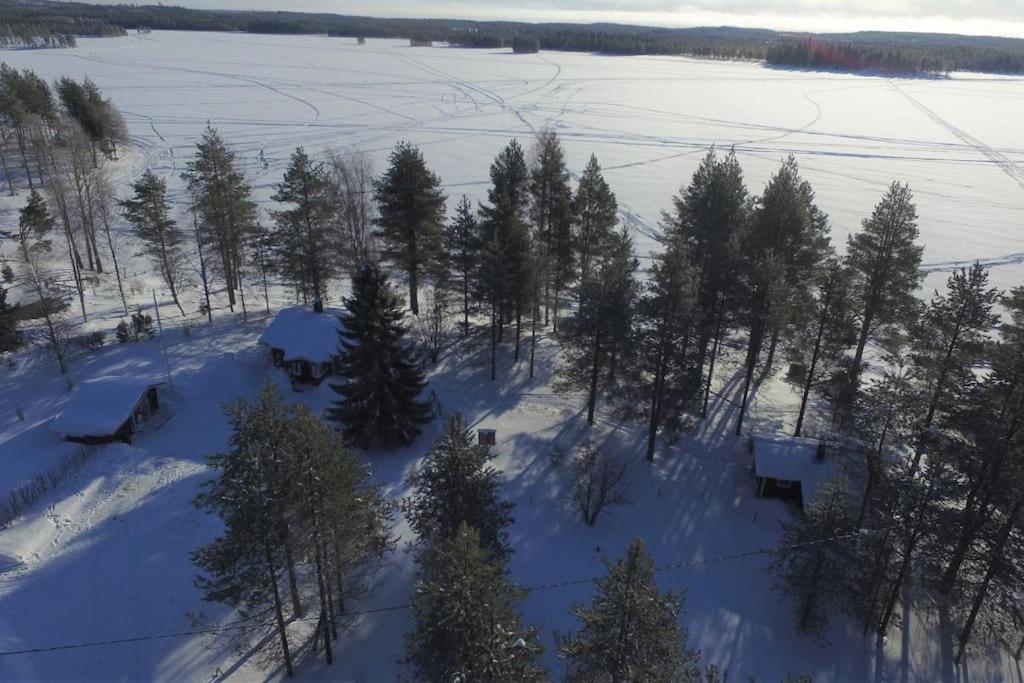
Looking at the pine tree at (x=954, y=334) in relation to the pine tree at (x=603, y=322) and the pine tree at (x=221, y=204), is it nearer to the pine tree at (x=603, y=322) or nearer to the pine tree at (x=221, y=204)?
the pine tree at (x=603, y=322)

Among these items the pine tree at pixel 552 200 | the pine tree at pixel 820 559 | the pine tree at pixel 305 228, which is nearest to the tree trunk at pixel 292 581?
the pine tree at pixel 820 559

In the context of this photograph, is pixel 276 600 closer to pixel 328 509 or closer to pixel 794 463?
pixel 328 509

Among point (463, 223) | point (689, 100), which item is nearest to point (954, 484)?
point (463, 223)

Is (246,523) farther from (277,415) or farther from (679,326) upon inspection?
(679,326)

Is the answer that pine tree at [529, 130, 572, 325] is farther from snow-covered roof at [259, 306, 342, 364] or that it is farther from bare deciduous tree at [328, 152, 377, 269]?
snow-covered roof at [259, 306, 342, 364]

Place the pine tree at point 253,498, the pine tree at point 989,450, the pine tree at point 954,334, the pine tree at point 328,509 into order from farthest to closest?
the pine tree at point 954,334 → the pine tree at point 989,450 → the pine tree at point 328,509 → the pine tree at point 253,498
